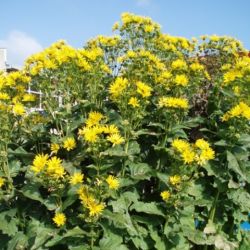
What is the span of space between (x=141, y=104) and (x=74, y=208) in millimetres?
798

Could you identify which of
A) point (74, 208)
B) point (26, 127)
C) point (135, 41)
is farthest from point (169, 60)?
point (74, 208)

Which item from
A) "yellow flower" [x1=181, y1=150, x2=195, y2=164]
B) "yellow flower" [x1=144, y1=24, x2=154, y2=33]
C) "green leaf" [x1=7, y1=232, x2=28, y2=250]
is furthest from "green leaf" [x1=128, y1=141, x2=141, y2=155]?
"yellow flower" [x1=144, y1=24, x2=154, y2=33]

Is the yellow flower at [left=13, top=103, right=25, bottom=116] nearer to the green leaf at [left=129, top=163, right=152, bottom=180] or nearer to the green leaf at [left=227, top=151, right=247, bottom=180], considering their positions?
the green leaf at [left=129, top=163, right=152, bottom=180]

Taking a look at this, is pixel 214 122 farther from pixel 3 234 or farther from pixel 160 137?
pixel 3 234

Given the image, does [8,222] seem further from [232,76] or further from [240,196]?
[232,76]

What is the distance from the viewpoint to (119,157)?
2.88 m

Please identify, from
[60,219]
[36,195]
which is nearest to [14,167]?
[36,195]

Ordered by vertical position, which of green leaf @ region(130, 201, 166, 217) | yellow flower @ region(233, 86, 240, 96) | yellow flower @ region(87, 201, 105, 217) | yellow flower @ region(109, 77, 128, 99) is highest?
yellow flower @ region(233, 86, 240, 96)

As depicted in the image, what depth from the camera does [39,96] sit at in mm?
3586

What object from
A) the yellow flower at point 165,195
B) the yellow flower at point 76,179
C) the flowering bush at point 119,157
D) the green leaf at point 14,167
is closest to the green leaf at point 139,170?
the flowering bush at point 119,157

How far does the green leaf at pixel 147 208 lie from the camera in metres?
2.96

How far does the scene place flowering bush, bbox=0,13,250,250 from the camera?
278 centimetres

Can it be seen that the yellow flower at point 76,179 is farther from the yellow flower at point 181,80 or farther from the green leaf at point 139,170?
the yellow flower at point 181,80

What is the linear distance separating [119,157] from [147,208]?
39 centimetres
